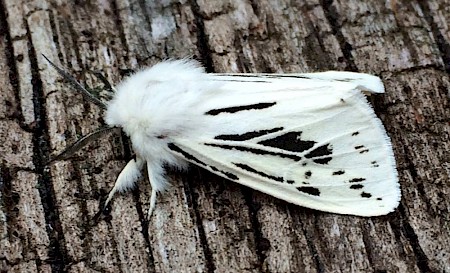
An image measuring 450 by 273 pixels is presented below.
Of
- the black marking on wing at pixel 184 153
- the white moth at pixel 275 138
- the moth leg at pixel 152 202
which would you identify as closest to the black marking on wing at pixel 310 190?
the white moth at pixel 275 138

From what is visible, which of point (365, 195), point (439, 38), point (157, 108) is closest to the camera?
point (365, 195)

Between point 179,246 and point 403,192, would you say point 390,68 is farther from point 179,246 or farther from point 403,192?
point 179,246

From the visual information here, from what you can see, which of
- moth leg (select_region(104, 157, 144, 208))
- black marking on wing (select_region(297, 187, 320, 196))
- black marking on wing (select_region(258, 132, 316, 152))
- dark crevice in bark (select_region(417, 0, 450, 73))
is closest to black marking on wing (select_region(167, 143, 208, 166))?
moth leg (select_region(104, 157, 144, 208))

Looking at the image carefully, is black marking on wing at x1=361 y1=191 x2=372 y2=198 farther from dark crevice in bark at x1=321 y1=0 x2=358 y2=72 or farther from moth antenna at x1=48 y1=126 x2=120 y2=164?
moth antenna at x1=48 y1=126 x2=120 y2=164

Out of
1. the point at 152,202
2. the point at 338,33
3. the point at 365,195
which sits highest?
the point at 338,33

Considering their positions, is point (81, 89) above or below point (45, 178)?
above

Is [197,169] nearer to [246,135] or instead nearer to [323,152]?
[246,135]

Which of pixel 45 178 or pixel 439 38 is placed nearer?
pixel 45 178

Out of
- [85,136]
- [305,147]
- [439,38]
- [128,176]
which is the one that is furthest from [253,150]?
[439,38]
